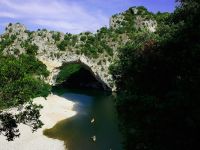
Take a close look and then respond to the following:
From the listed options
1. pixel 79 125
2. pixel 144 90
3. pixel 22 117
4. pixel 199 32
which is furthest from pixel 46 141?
pixel 199 32

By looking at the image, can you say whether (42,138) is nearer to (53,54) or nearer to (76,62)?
(53,54)

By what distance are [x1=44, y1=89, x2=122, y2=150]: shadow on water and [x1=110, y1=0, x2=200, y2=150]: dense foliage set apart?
1755cm

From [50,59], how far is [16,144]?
172ft

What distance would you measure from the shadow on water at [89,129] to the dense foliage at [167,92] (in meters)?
17.6

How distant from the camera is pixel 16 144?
40594 mm

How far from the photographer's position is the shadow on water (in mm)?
40969

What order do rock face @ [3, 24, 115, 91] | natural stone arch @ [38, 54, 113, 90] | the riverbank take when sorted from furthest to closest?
natural stone arch @ [38, 54, 113, 90] → rock face @ [3, 24, 115, 91] → the riverbank

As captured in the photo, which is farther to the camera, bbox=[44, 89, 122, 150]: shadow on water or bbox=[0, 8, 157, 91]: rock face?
bbox=[0, 8, 157, 91]: rock face

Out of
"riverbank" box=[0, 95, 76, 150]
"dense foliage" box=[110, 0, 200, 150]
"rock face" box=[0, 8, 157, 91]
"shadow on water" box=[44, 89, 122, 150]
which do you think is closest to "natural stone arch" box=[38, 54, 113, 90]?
"rock face" box=[0, 8, 157, 91]

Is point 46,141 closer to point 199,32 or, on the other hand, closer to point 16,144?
point 16,144

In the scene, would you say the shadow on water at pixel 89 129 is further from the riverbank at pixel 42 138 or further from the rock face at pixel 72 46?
the rock face at pixel 72 46

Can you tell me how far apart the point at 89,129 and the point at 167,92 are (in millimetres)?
29225

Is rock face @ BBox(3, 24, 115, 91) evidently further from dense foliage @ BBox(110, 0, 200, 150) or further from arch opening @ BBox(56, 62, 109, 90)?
dense foliage @ BBox(110, 0, 200, 150)

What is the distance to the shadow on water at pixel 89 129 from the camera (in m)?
41.0
